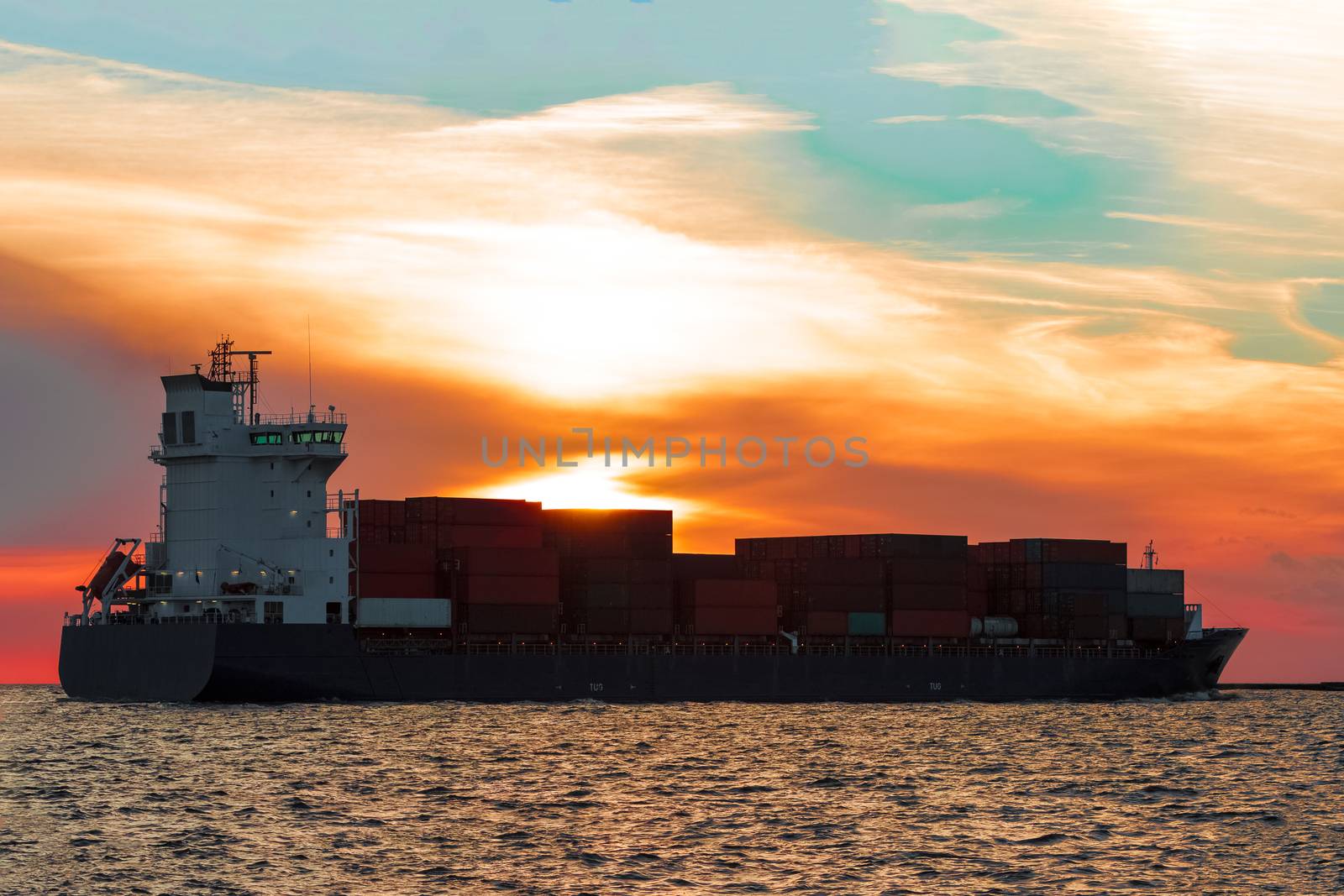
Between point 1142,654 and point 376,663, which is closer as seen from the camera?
point 376,663

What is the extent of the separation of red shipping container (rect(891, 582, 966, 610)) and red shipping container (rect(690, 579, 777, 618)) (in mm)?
8015

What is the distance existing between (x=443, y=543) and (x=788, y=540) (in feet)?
85.8

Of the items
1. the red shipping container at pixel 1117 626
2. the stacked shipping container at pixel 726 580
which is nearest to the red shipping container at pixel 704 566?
the stacked shipping container at pixel 726 580

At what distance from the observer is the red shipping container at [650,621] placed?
8600cm

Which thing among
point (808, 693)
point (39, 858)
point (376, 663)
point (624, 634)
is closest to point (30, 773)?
point (39, 858)

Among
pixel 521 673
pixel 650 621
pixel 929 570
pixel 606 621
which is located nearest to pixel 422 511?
pixel 521 673

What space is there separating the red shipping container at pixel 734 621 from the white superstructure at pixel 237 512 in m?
20.4

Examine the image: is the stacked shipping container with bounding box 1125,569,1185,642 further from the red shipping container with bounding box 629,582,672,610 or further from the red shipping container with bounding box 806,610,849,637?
the red shipping container with bounding box 629,582,672,610

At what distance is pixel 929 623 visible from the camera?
9581 centimetres

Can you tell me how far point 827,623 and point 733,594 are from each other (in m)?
6.92

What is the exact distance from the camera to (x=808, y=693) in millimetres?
92688

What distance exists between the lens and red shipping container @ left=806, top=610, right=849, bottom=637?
3706 inches

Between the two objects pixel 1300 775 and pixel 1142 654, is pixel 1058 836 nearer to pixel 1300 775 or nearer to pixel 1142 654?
pixel 1300 775

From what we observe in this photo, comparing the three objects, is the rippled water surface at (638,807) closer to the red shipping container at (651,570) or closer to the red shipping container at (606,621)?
the red shipping container at (606,621)
